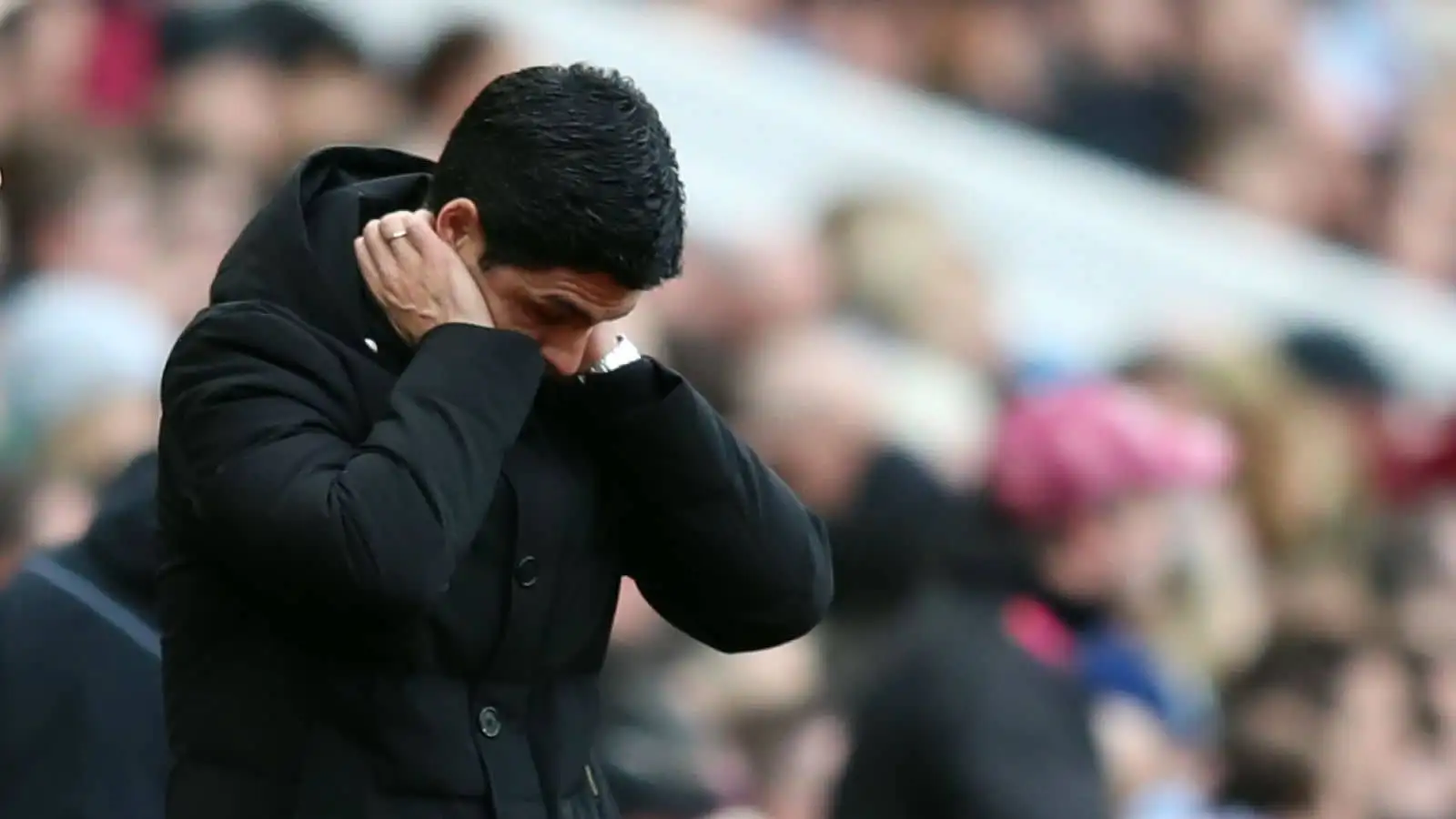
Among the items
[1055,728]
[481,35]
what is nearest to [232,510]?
[1055,728]

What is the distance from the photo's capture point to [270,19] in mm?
7355

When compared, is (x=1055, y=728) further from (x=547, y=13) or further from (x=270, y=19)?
(x=547, y=13)

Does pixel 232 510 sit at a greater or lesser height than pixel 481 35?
greater

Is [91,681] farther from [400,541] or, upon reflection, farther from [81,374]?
[81,374]

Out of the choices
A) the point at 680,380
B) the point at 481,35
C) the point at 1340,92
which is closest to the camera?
the point at 680,380

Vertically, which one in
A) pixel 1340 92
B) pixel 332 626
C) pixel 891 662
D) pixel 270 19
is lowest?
pixel 1340 92

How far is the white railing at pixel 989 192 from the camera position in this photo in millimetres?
8586

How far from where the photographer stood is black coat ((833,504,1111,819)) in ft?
13.0

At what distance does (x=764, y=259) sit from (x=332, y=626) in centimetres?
485

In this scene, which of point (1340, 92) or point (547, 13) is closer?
point (547, 13)

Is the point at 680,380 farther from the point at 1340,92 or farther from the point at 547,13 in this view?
the point at 1340,92

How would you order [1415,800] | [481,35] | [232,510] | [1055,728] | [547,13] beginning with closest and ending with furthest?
[232,510] → [1055,728] → [1415,800] → [481,35] → [547,13]

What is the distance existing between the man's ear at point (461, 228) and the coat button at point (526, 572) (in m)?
0.26

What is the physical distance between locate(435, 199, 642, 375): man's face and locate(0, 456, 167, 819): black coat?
72cm
